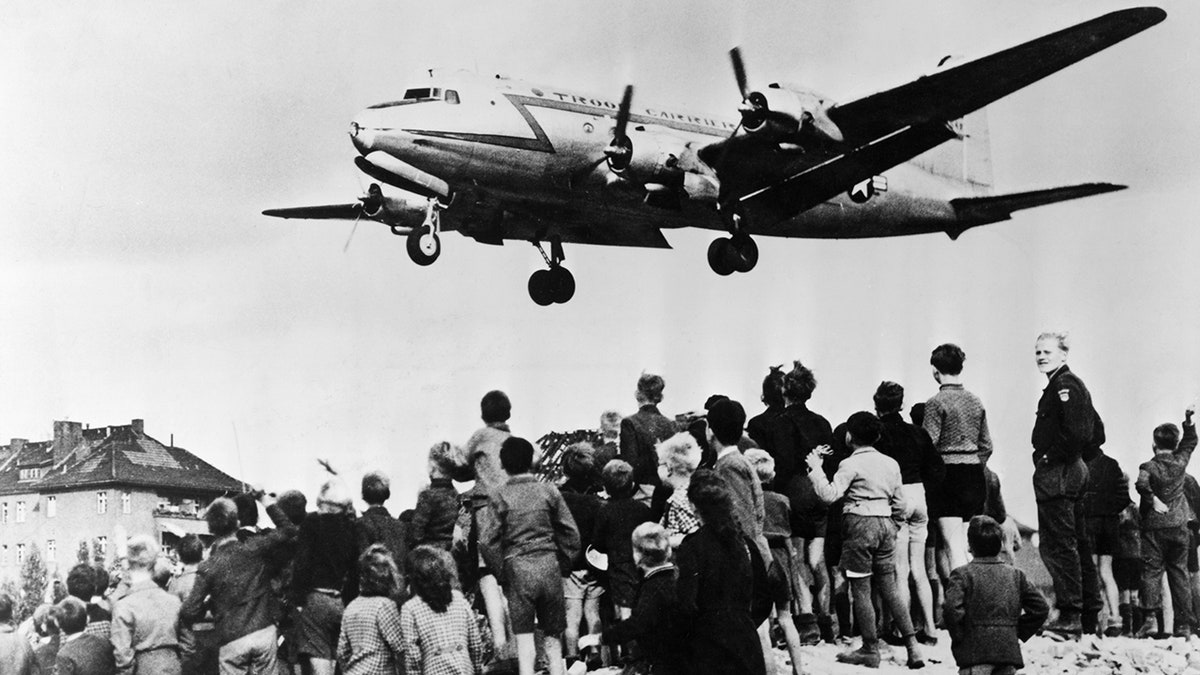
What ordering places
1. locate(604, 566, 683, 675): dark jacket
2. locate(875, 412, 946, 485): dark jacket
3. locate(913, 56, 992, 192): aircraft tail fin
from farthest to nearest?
locate(913, 56, 992, 192): aircraft tail fin, locate(875, 412, 946, 485): dark jacket, locate(604, 566, 683, 675): dark jacket

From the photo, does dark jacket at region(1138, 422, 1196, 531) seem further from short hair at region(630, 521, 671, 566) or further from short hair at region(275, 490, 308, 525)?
short hair at region(275, 490, 308, 525)

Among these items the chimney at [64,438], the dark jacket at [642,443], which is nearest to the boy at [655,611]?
the dark jacket at [642,443]

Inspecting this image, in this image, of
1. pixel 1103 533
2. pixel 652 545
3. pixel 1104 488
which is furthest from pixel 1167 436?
pixel 652 545

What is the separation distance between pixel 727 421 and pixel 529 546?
57.1 inches

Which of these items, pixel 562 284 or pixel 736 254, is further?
pixel 562 284

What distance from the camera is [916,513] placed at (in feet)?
27.7

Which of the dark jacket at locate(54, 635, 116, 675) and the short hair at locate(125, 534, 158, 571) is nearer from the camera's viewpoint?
the dark jacket at locate(54, 635, 116, 675)

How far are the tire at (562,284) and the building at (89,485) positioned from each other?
20.8ft

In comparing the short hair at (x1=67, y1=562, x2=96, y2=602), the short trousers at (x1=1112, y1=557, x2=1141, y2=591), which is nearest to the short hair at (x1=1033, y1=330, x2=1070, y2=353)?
the short trousers at (x1=1112, y1=557, x2=1141, y2=591)

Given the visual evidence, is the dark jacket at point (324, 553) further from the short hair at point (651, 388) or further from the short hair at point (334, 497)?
the short hair at point (651, 388)

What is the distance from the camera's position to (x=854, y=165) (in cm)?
1673

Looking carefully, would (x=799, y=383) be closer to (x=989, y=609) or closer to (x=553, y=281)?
(x=989, y=609)

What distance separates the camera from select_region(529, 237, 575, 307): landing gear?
18.2 meters

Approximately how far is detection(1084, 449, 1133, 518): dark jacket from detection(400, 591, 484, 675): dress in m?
5.63
